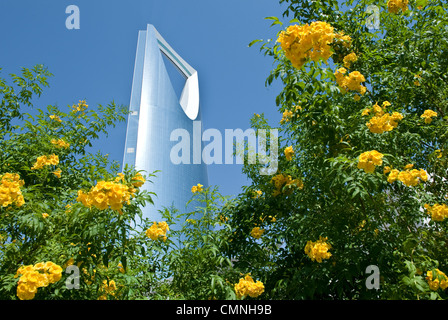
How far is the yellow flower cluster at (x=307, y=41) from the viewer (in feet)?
5.08

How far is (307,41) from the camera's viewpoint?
1.55 m

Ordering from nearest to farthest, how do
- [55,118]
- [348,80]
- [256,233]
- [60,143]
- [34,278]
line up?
[34,278], [348,80], [256,233], [60,143], [55,118]

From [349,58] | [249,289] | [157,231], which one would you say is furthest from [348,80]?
[157,231]

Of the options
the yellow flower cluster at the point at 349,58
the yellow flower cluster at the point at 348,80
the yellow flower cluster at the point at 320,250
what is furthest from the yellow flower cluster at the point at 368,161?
the yellow flower cluster at the point at 349,58

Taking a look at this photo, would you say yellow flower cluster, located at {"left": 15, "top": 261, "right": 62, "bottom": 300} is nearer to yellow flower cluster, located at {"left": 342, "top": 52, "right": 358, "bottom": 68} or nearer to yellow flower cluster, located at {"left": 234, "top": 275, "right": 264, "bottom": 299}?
yellow flower cluster, located at {"left": 234, "top": 275, "right": 264, "bottom": 299}

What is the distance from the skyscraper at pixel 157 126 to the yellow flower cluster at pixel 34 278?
20.5 meters

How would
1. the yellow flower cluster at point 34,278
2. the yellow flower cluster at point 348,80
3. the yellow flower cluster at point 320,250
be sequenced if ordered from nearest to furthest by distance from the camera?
the yellow flower cluster at point 34,278, the yellow flower cluster at point 320,250, the yellow flower cluster at point 348,80

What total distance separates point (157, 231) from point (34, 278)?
0.72 metres

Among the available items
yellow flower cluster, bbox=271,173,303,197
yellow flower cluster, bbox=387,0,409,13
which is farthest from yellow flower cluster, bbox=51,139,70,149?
yellow flower cluster, bbox=387,0,409,13

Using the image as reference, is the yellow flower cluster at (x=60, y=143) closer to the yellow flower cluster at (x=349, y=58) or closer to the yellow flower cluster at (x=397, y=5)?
the yellow flower cluster at (x=349, y=58)

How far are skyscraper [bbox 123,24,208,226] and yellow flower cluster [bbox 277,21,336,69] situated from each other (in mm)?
20744

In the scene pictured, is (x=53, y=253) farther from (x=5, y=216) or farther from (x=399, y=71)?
(x=399, y=71)

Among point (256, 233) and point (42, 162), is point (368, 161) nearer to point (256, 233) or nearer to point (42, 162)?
point (256, 233)

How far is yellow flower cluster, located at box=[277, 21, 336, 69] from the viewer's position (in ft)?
5.08
